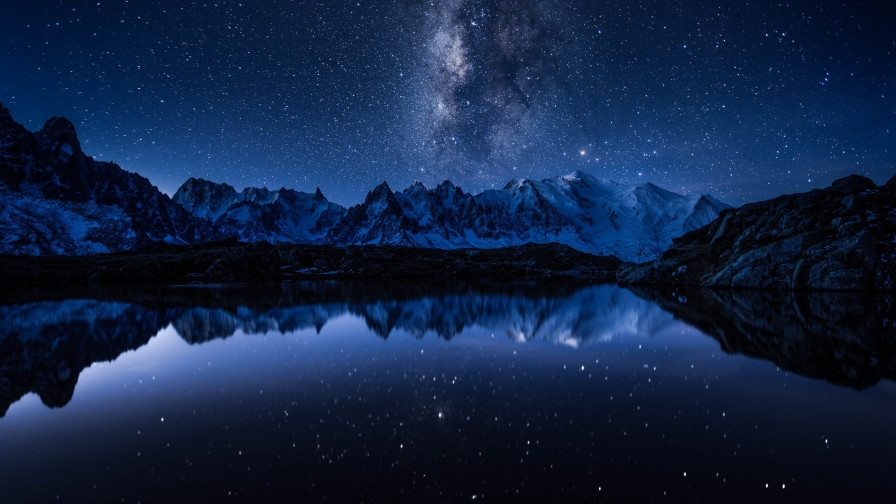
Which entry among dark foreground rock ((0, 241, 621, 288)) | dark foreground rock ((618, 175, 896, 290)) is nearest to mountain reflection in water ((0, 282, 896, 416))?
dark foreground rock ((618, 175, 896, 290))

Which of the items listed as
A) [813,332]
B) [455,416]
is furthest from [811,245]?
[455,416]

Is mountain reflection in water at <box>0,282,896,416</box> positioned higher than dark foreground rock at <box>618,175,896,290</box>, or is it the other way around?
dark foreground rock at <box>618,175,896,290</box>

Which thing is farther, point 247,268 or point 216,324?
point 247,268

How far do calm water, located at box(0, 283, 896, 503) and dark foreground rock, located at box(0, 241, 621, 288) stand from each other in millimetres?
112795

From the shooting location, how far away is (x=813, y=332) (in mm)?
31781

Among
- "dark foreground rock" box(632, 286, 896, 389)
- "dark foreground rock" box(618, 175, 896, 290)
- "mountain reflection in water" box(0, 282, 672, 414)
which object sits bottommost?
"mountain reflection in water" box(0, 282, 672, 414)

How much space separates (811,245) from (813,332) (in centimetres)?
5538

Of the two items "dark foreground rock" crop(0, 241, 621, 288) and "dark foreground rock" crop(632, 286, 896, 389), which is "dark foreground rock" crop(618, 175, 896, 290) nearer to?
"dark foreground rock" crop(632, 286, 896, 389)

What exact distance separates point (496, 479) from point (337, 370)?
15.2 metres

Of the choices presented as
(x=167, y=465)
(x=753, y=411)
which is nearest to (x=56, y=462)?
(x=167, y=465)

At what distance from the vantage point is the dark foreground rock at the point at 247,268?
126 m

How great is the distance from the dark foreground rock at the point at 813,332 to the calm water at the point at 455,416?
0.91ft

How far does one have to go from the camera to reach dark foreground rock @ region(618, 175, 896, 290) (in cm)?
6625

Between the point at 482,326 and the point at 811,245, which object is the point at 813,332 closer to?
the point at 482,326
